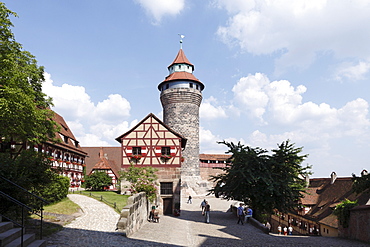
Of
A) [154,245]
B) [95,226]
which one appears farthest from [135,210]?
[154,245]

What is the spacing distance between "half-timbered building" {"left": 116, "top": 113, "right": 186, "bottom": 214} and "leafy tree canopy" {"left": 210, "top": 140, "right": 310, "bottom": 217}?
4.17 m

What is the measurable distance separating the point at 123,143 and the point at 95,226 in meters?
14.1

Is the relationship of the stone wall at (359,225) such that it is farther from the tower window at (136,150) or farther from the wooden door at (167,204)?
the tower window at (136,150)

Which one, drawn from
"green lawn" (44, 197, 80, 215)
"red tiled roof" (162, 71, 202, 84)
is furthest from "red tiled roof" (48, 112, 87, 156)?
"red tiled roof" (162, 71, 202, 84)

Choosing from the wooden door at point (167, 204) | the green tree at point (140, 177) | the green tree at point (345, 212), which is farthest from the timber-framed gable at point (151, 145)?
the green tree at point (345, 212)

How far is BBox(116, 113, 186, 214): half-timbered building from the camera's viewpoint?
26.0 metres

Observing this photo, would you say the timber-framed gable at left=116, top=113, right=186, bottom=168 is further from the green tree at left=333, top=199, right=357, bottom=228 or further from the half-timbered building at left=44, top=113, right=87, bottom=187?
the green tree at left=333, top=199, right=357, bottom=228

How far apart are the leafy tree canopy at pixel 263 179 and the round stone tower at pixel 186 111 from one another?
23.7m

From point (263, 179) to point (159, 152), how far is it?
9588 mm

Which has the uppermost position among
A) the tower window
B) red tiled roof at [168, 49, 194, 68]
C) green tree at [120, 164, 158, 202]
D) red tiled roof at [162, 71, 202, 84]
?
red tiled roof at [168, 49, 194, 68]

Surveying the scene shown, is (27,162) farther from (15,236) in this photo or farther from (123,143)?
(123,143)

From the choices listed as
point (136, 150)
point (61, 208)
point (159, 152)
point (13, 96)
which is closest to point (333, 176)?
point (159, 152)

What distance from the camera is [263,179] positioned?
2103 cm

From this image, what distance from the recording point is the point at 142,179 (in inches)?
939
